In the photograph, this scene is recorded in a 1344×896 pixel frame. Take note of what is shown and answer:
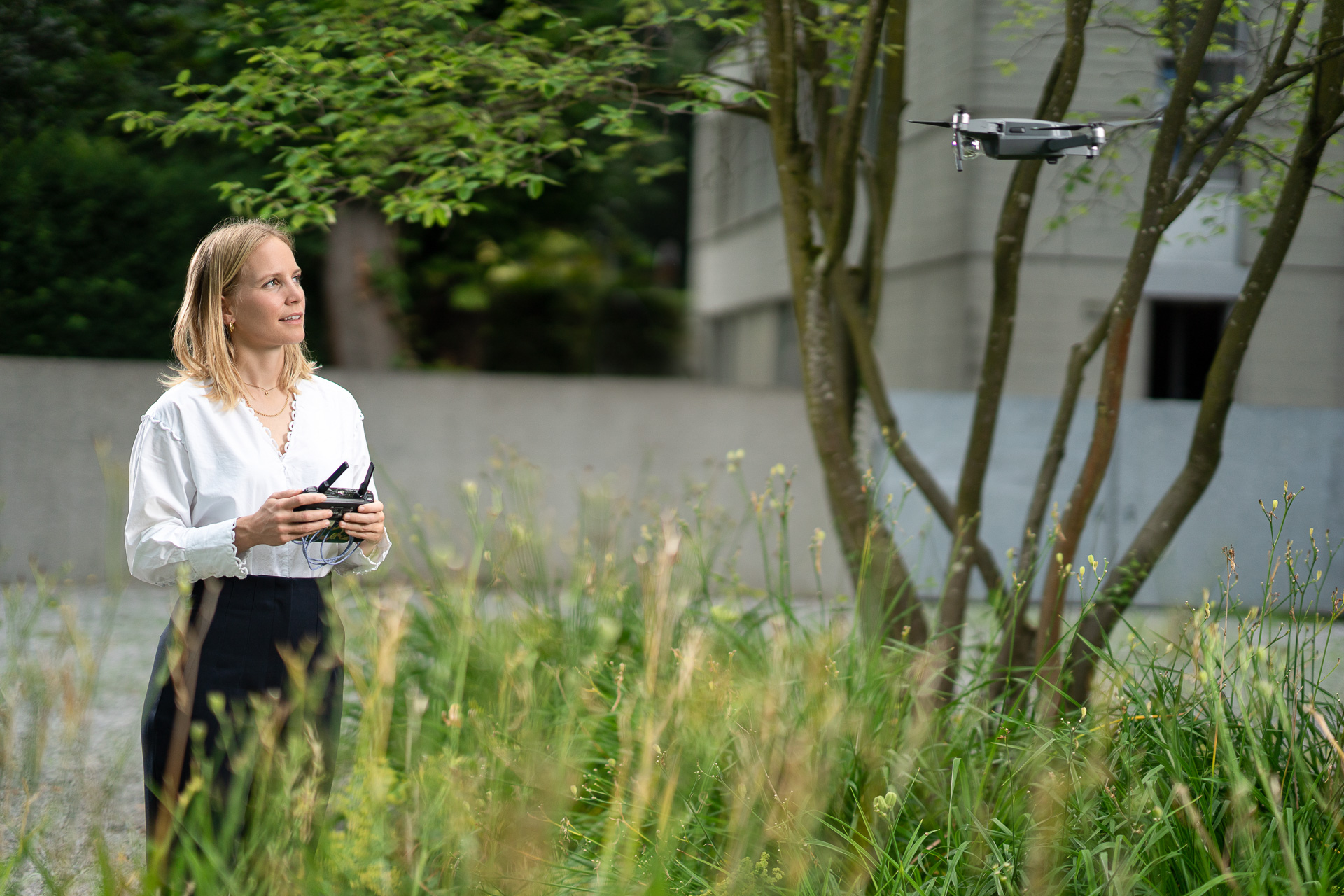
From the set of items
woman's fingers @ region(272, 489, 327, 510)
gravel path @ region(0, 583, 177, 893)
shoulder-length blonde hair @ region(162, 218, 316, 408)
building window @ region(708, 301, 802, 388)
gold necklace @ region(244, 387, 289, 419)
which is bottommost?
gravel path @ region(0, 583, 177, 893)

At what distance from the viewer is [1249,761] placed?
2215mm

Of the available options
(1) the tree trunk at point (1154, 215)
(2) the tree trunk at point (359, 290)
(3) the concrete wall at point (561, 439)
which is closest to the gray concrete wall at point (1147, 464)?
(3) the concrete wall at point (561, 439)

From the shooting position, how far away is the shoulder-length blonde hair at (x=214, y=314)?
2059 mm

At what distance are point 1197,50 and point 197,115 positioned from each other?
9.86 ft

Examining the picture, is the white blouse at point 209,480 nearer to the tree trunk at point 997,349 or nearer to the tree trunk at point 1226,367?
the tree trunk at point 997,349

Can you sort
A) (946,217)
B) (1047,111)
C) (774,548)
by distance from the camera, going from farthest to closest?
(946,217), (774,548), (1047,111)

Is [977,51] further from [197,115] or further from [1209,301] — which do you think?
[197,115]

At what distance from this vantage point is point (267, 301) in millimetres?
2082

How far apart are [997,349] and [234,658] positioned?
2.47 meters

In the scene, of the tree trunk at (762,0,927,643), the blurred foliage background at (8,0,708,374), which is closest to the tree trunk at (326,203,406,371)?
the blurred foliage background at (8,0,708,374)

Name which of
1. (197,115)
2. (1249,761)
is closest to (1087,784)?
(1249,761)

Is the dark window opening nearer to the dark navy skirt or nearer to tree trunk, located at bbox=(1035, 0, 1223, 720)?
tree trunk, located at bbox=(1035, 0, 1223, 720)

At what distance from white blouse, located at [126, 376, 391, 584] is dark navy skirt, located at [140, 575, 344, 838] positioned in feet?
0.15

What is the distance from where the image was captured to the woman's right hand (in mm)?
1908
